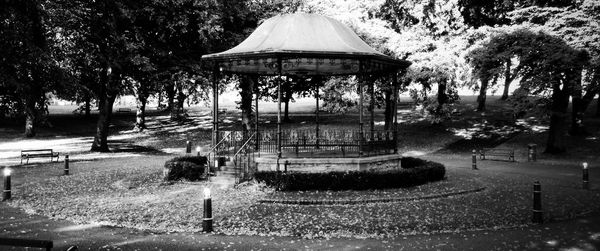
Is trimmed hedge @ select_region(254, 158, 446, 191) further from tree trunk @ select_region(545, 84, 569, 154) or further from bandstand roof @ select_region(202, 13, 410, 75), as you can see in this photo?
tree trunk @ select_region(545, 84, 569, 154)

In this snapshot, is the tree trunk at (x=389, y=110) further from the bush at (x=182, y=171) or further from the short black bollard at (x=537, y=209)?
the short black bollard at (x=537, y=209)

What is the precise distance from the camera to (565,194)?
1617 cm

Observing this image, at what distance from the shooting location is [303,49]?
17.3m

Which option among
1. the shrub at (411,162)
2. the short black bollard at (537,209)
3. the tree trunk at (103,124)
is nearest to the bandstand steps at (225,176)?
the shrub at (411,162)

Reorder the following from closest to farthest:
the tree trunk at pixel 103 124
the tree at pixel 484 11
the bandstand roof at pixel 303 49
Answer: the bandstand roof at pixel 303 49, the tree trunk at pixel 103 124, the tree at pixel 484 11

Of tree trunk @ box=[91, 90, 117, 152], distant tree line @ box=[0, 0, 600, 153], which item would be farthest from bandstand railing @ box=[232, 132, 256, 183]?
tree trunk @ box=[91, 90, 117, 152]

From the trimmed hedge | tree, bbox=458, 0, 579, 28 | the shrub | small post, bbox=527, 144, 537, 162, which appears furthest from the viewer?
tree, bbox=458, 0, 579, 28

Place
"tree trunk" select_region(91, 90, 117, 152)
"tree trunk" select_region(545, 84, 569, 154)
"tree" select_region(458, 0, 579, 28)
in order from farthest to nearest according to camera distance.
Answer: "tree" select_region(458, 0, 579, 28), "tree trunk" select_region(91, 90, 117, 152), "tree trunk" select_region(545, 84, 569, 154)

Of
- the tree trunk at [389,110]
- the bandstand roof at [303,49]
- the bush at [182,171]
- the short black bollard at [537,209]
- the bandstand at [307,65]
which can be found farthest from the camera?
the tree trunk at [389,110]

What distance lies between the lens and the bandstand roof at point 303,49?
1709cm

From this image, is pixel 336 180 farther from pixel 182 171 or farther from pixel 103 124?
pixel 103 124

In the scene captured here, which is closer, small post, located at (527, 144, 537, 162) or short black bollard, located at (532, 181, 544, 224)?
short black bollard, located at (532, 181, 544, 224)

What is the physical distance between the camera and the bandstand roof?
17.1 metres

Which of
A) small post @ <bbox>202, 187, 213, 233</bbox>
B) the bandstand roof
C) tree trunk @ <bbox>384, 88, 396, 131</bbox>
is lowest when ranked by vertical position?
small post @ <bbox>202, 187, 213, 233</bbox>
